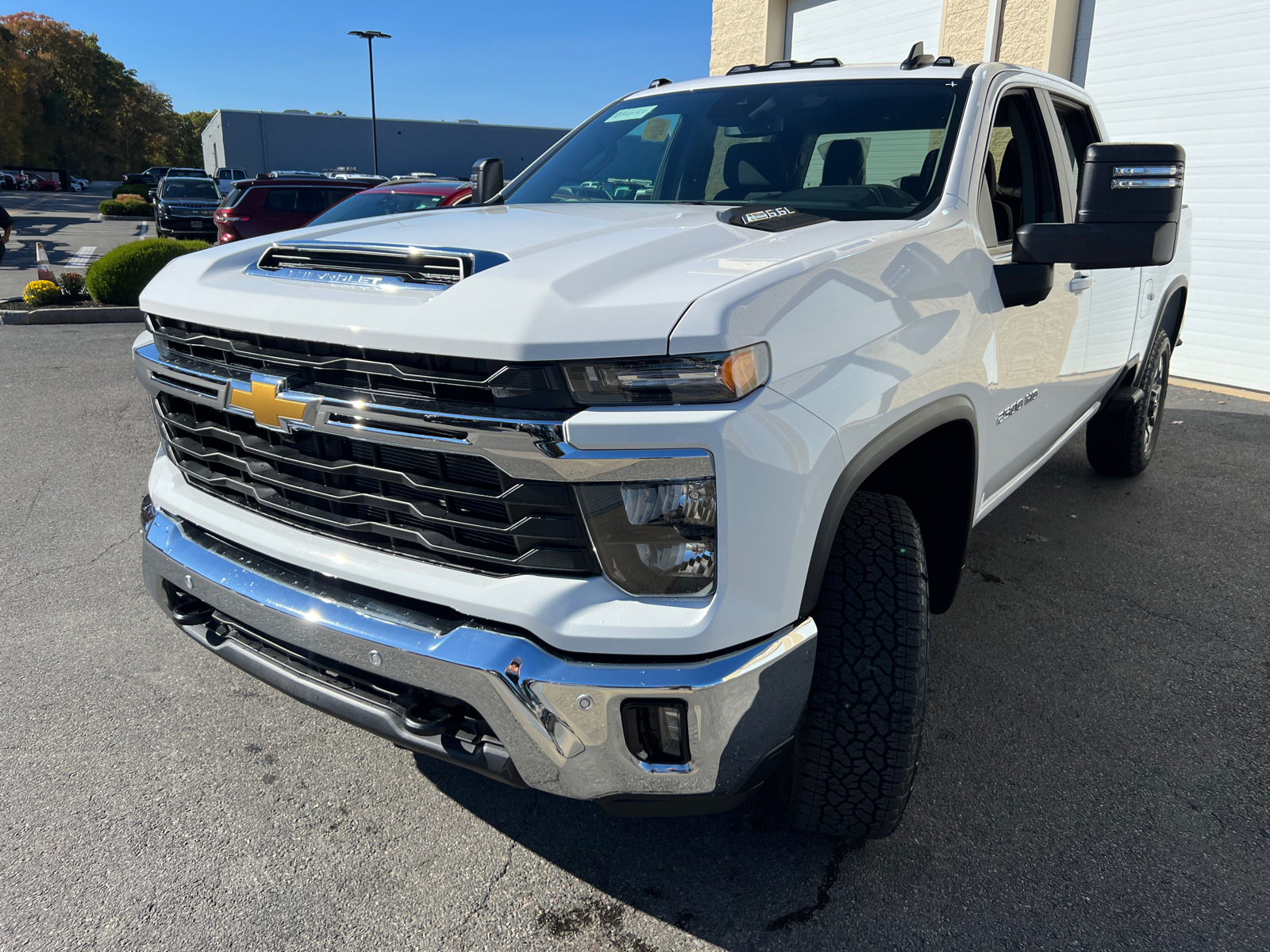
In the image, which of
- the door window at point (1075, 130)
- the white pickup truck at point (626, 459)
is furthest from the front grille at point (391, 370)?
the door window at point (1075, 130)

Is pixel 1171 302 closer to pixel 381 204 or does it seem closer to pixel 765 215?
pixel 765 215

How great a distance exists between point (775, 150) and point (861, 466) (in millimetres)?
1469

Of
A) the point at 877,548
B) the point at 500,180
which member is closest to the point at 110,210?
the point at 500,180

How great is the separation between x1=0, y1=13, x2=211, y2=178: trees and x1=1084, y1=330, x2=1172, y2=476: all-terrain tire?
7847 centimetres

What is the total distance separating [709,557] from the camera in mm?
1614

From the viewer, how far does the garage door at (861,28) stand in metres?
9.77

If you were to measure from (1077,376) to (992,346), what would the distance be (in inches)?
46.6

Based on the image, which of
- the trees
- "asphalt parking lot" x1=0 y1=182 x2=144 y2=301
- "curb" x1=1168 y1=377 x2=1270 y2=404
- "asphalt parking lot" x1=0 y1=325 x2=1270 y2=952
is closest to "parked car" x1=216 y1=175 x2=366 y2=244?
"asphalt parking lot" x1=0 y1=182 x2=144 y2=301

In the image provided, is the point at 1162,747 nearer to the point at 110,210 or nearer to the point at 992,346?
the point at 992,346

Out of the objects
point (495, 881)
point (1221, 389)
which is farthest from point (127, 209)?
point (495, 881)

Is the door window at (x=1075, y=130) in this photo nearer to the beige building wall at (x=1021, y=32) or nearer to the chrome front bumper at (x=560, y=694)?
the chrome front bumper at (x=560, y=694)

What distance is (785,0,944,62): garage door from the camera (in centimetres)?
977

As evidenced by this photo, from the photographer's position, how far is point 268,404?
1.89 metres

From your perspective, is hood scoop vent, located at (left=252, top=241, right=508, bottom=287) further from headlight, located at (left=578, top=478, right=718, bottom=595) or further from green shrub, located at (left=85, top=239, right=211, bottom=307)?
green shrub, located at (left=85, top=239, right=211, bottom=307)
